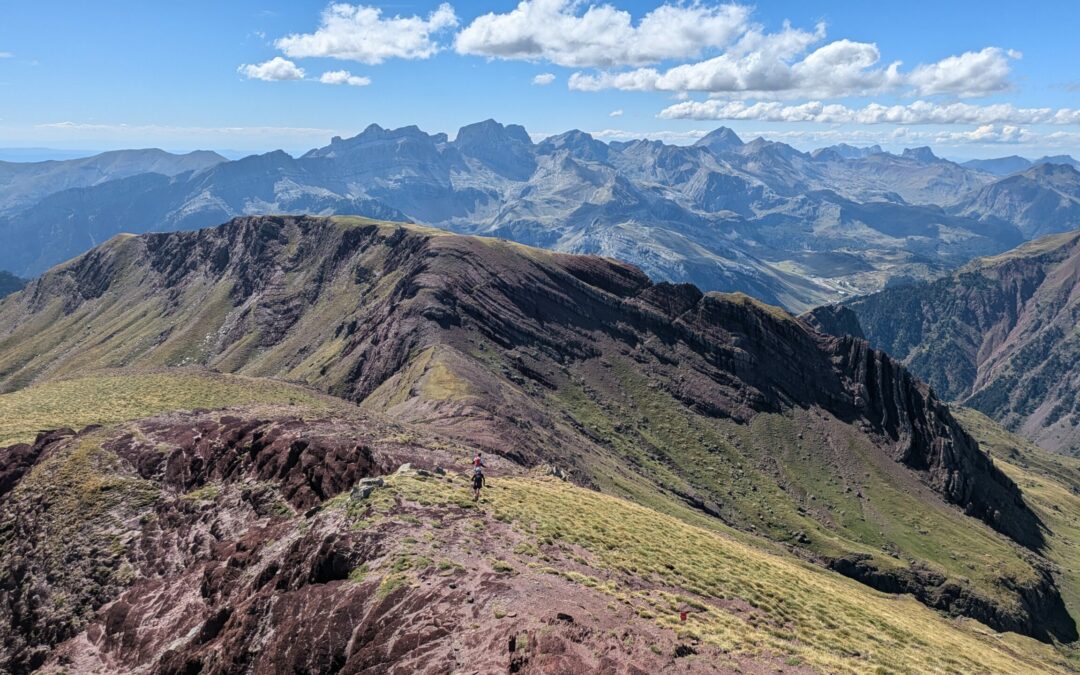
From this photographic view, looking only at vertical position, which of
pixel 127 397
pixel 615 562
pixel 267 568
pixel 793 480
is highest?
pixel 267 568

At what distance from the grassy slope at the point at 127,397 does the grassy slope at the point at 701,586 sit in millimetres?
64086

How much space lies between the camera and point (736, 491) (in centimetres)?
16538

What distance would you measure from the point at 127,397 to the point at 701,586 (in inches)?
3952

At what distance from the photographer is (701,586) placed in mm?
42562

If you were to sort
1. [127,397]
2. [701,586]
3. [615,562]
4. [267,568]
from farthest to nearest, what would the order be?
[127,397] < [701,586] < [615,562] < [267,568]

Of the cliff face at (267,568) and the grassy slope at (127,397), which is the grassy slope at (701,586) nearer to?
the cliff face at (267,568)

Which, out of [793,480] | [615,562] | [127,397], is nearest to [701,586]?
[615,562]

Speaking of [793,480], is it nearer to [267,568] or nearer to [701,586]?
[701,586]

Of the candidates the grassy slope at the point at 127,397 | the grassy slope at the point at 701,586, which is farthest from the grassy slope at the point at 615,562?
the grassy slope at the point at 127,397

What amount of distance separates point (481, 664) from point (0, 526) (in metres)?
50.8

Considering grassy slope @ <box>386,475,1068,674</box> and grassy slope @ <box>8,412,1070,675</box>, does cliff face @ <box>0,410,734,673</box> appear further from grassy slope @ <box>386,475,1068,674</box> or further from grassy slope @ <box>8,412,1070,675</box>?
grassy slope @ <box>386,475,1068,674</box>

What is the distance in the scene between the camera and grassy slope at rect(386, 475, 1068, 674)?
34.4 m

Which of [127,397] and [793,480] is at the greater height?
[127,397]

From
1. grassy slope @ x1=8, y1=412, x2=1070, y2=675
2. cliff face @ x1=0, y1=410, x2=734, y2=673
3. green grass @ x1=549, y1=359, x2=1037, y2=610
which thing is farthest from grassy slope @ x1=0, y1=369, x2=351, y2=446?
green grass @ x1=549, y1=359, x2=1037, y2=610
